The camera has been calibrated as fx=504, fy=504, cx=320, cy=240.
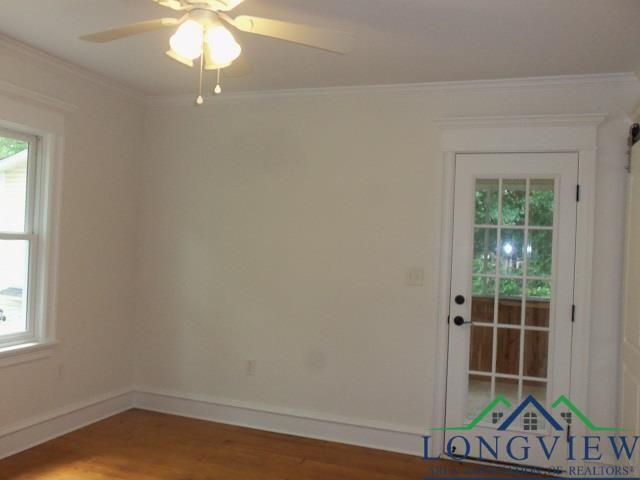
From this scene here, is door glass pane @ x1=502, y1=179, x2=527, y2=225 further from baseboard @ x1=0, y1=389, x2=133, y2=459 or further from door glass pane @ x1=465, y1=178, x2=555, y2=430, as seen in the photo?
baseboard @ x1=0, y1=389, x2=133, y2=459

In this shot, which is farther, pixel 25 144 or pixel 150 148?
pixel 150 148

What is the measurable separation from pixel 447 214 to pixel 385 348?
1049 mm

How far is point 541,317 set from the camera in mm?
3330

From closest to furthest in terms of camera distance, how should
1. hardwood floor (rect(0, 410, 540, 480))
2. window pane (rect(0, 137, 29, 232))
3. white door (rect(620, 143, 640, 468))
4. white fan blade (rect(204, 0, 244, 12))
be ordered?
white fan blade (rect(204, 0, 244, 12)), white door (rect(620, 143, 640, 468)), hardwood floor (rect(0, 410, 540, 480)), window pane (rect(0, 137, 29, 232))

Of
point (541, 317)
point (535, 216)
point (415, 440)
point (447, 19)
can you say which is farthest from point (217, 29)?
point (415, 440)

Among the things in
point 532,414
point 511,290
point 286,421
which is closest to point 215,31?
point 511,290

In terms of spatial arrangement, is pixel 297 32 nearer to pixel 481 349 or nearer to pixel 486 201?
pixel 486 201

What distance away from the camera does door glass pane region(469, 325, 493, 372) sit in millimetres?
3424

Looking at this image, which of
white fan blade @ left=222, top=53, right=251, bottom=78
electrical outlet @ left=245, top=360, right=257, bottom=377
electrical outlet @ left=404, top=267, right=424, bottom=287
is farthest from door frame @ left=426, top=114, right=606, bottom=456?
white fan blade @ left=222, top=53, right=251, bottom=78

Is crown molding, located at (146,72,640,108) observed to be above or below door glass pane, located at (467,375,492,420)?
above

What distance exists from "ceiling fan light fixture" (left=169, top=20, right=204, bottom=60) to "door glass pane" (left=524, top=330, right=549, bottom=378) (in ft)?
8.88

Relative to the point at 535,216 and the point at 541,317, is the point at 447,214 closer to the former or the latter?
the point at 535,216

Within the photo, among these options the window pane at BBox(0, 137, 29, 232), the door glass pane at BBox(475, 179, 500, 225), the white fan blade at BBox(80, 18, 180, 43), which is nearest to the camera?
the white fan blade at BBox(80, 18, 180, 43)

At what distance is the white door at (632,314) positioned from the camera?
278 cm
